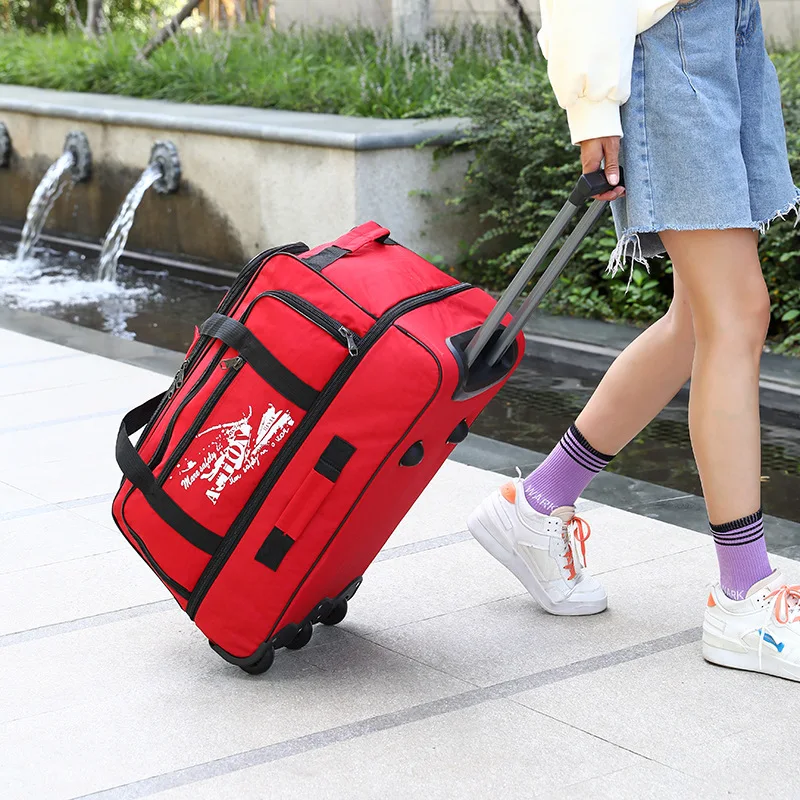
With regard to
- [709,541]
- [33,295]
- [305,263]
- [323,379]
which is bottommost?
[33,295]

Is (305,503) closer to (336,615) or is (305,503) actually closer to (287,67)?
(336,615)

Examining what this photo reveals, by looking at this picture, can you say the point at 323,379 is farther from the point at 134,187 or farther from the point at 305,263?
the point at 134,187

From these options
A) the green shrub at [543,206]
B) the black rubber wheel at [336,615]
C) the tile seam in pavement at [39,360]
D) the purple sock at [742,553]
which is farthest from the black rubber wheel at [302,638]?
the green shrub at [543,206]

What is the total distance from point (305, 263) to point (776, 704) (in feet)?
3.83

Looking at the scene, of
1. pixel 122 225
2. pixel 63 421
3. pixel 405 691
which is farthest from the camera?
pixel 122 225

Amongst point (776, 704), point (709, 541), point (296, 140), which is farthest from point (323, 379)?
point (296, 140)

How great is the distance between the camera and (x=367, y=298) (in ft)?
7.82

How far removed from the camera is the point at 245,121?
7.77m

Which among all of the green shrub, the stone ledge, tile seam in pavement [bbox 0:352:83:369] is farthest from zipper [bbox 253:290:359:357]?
the stone ledge

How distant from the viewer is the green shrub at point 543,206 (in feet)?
19.1

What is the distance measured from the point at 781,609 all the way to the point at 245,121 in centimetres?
576

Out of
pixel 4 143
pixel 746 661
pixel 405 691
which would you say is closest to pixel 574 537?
pixel 746 661

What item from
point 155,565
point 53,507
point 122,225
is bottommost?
point 122,225

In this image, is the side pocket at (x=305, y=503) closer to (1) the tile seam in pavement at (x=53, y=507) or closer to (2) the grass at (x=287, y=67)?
(1) the tile seam in pavement at (x=53, y=507)
